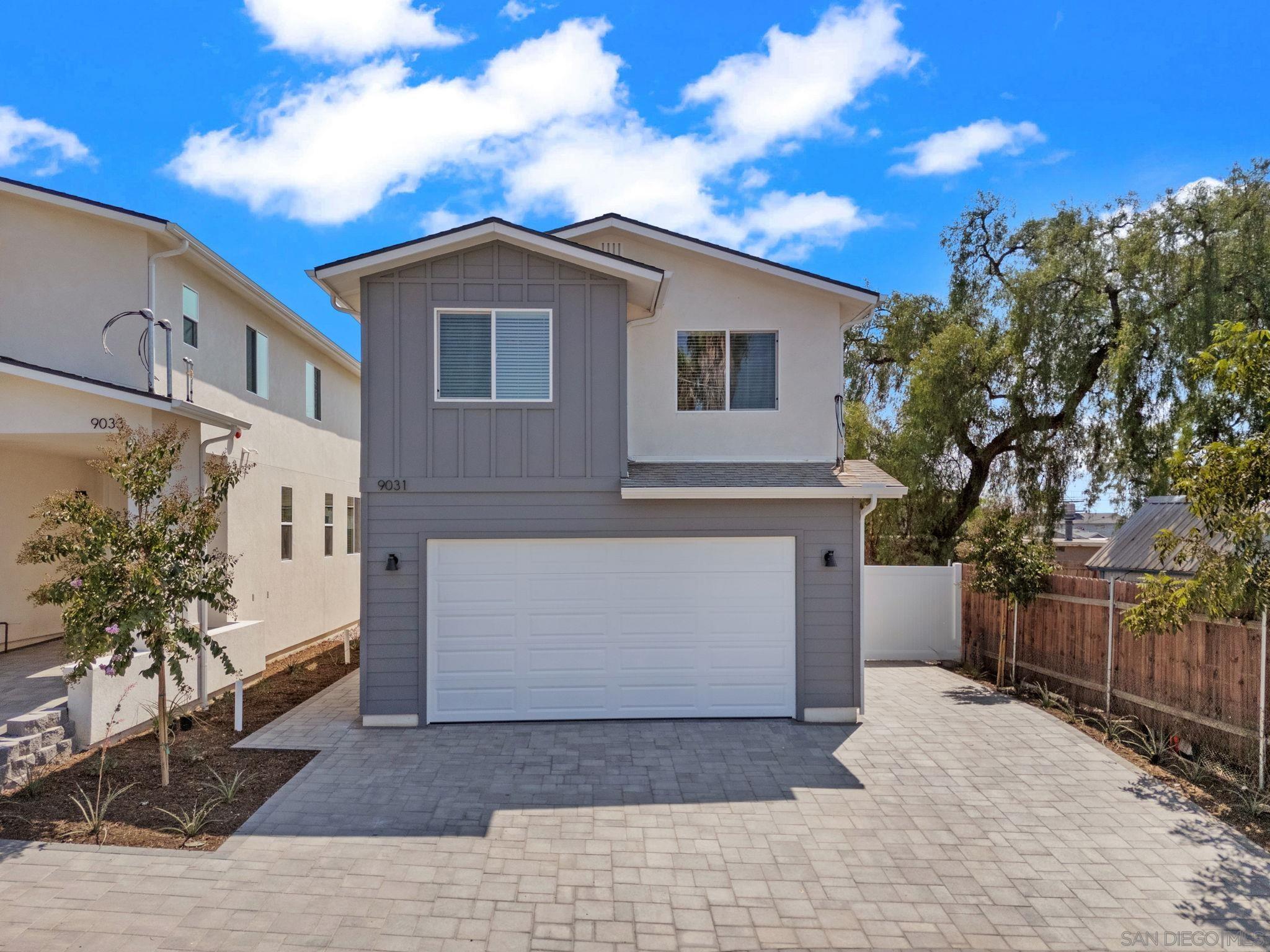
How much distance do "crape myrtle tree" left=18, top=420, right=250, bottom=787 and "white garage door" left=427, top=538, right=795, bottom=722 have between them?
268 centimetres

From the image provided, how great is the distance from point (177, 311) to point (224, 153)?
21.4 feet

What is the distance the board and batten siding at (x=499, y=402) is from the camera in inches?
345

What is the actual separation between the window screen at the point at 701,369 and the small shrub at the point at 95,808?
23.6ft

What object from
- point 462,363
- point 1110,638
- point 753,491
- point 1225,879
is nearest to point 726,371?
point 753,491

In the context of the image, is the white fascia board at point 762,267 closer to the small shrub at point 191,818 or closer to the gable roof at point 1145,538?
the gable roof at point 1145,538

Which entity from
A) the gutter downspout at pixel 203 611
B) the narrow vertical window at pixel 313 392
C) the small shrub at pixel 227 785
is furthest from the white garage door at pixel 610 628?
the narrow vertical window at pixel 313 392

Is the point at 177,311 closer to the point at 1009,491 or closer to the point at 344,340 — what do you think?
the point at 344,340

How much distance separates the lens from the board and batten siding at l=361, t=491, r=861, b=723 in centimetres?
868

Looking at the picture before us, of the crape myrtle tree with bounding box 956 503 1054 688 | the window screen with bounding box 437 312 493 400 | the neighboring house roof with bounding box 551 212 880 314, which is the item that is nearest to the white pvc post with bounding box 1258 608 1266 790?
the crape myrtle tree with bounding box 956 503 1054 688

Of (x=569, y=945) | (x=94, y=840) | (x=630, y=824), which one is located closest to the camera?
(x=569, y=945)

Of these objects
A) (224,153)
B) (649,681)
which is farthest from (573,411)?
(224,153)

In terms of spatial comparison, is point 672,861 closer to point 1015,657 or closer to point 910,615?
point 1015,657

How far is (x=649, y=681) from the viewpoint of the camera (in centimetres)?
902

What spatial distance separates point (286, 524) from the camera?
43.6ft
